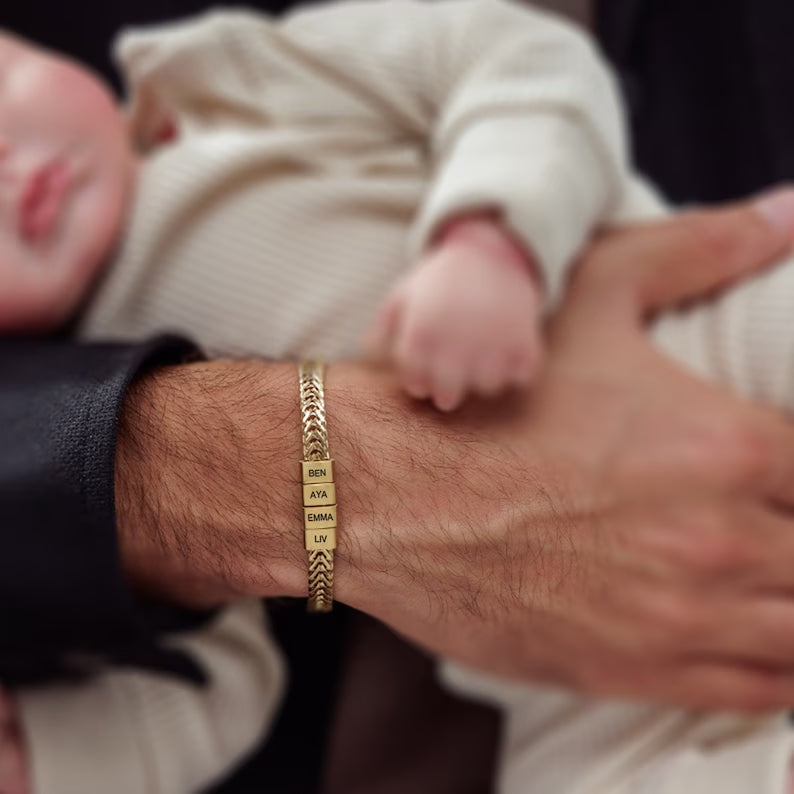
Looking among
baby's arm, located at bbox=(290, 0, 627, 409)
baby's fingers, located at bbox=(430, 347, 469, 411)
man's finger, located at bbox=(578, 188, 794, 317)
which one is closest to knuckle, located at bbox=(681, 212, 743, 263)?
man's finger, located at bbox=(578, 188, 794, 317)

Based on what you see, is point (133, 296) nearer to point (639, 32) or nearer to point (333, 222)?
point (333, 222)

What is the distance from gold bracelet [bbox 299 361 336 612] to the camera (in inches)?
21.4

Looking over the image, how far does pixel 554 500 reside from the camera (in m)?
0.67

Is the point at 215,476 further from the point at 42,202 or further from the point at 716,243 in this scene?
the point at 716,243

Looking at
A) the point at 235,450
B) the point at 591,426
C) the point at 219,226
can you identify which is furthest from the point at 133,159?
the point at 591,426

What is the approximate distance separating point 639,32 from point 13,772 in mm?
1163

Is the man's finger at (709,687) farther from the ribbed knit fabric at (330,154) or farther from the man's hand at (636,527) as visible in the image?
the ribbed knit fabric at (330,154)

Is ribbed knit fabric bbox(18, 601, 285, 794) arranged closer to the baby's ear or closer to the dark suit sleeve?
the dark suit sleeve

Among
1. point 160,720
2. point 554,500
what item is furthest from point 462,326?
point 160,720

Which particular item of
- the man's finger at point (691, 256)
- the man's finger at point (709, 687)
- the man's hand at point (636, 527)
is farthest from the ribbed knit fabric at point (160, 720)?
the man's finger at point (691, 256)

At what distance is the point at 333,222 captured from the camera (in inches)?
34.4

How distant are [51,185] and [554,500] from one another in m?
0.59

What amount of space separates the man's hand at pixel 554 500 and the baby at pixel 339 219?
62 mm

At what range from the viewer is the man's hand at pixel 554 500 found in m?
0.57
